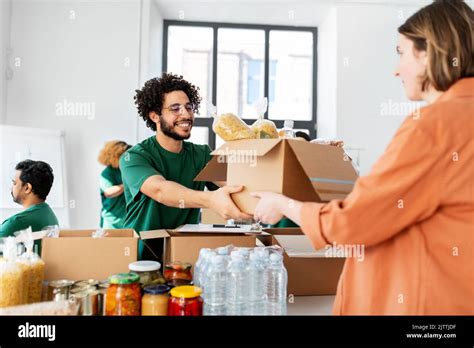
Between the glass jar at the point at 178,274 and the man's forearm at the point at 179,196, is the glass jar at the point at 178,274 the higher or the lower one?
the lower one

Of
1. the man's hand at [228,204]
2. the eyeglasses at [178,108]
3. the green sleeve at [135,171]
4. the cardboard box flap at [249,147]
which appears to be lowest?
the man's hand at [228,204]

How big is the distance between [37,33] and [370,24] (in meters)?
3.29

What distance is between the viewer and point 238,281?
3.31ft

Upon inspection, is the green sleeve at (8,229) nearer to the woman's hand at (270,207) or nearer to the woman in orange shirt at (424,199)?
the woman's hand at (270,207)

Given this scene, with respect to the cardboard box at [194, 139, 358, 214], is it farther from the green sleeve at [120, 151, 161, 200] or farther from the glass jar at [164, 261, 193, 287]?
the green sleeve at [120, 151, 161, 200]

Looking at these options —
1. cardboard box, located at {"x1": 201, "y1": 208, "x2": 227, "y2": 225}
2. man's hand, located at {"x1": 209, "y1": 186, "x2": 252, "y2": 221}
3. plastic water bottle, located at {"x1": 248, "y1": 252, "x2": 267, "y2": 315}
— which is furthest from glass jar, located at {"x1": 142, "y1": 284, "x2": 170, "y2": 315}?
cardboard box, located at {"x1": 201, "y1": 208, "x2": 227, "y2": 225}

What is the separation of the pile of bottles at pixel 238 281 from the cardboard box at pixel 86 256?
0.73 feet

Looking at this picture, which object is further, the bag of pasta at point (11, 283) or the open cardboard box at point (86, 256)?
the open cardboard box at point (86, 256)

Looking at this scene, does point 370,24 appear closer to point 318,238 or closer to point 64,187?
point 64,187

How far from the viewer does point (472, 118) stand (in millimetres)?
765

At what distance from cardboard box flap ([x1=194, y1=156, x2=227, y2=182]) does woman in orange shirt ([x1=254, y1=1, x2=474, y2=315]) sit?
18.6 inches

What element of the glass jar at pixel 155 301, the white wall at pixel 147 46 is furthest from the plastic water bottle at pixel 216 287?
the white wall at pixel 147 46

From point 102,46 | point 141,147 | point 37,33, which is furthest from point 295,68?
point 141,147

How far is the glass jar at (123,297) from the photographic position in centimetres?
91
